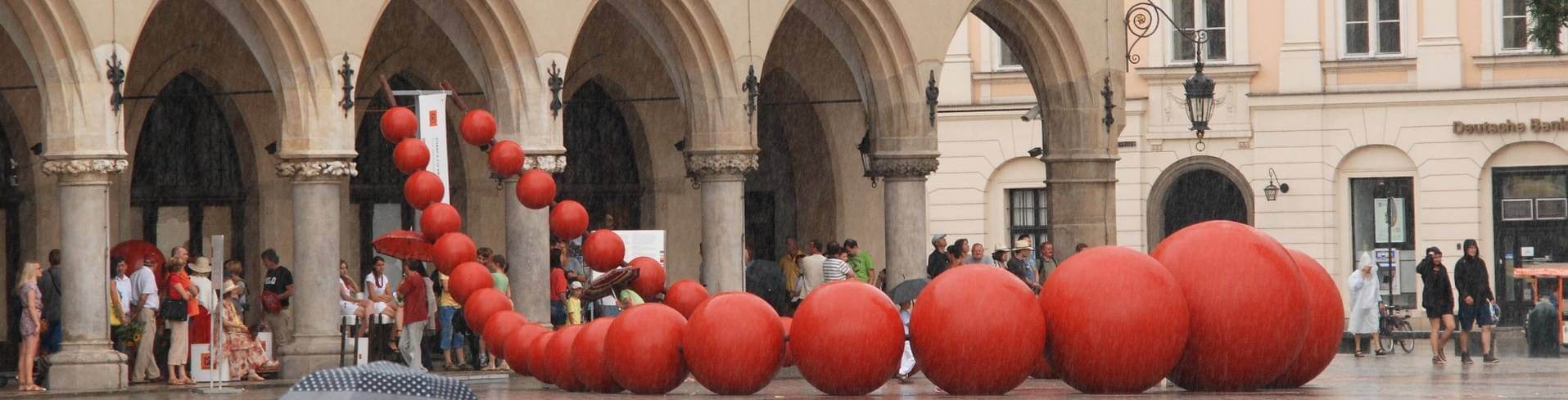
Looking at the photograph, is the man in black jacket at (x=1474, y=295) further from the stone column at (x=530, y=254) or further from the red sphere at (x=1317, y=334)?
the red sphere at (x=1317, y=334)

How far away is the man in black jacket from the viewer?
78.2 ft

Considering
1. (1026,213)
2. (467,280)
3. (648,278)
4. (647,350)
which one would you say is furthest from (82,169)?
(1026,213)

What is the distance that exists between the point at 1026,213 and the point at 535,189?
23.7 metres

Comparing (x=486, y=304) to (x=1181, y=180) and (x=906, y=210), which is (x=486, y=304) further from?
(x=1181, y=180)

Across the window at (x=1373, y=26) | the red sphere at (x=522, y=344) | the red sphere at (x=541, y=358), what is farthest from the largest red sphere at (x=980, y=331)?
the window at (x=1373, y=26)

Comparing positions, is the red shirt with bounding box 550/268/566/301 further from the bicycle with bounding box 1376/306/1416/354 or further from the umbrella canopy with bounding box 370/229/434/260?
the bicycle with bounding box 1376/306/1416/354

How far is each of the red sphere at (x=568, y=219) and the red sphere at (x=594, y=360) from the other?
248 centimetres

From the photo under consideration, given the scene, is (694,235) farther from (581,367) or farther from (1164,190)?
(1164,190)

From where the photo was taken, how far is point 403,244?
Answer: 19.2 meters

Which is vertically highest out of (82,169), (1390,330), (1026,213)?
(82,169)

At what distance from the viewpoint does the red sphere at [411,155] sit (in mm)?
18906

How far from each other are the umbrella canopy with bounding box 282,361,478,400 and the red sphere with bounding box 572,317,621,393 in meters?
11.7

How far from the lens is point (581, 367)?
52.9 feet

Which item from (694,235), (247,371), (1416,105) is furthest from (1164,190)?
(247,371)
